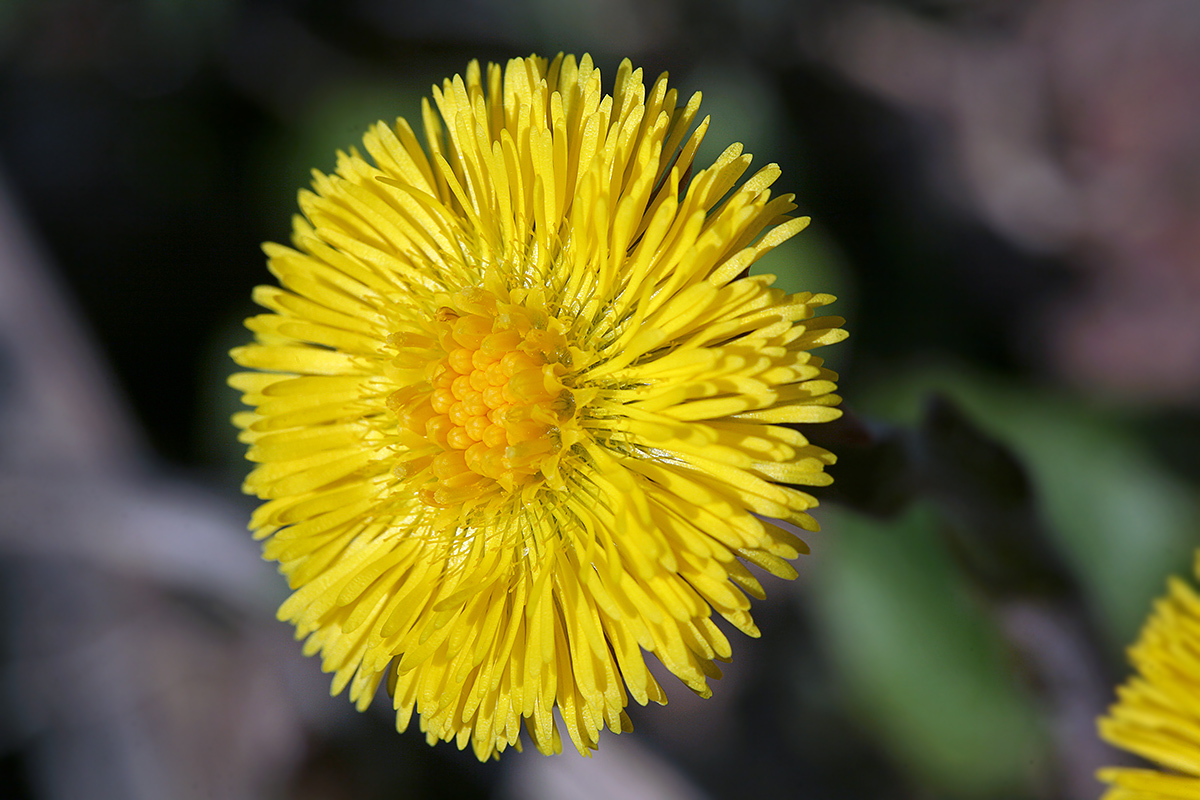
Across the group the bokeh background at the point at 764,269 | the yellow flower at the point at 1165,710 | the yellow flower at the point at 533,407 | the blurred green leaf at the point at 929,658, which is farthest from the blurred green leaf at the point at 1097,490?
the yellow flower at the point at 533,407

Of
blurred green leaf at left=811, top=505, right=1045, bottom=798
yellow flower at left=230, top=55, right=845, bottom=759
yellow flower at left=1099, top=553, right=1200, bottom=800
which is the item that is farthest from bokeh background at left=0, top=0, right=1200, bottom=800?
yellow flower at left=230, top=55, right=845, bottom=759

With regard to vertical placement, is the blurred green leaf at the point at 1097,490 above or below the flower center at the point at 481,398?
above

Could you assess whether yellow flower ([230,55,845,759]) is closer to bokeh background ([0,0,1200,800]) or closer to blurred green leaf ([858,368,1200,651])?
bokeh background ([0,0,1200,800])

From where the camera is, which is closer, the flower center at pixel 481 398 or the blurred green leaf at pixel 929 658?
the flower center at pixel 481 398

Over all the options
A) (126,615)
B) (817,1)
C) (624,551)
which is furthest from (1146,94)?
(126,615)

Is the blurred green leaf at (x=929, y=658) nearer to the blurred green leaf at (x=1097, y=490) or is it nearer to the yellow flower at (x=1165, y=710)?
the blurred green leaf at (x=1097, y=490)

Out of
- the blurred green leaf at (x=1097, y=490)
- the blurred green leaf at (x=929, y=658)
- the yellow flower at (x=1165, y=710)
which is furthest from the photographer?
the blurred green leaf at (x=929, y=658)

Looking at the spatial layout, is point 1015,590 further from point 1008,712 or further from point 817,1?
point 817,1
